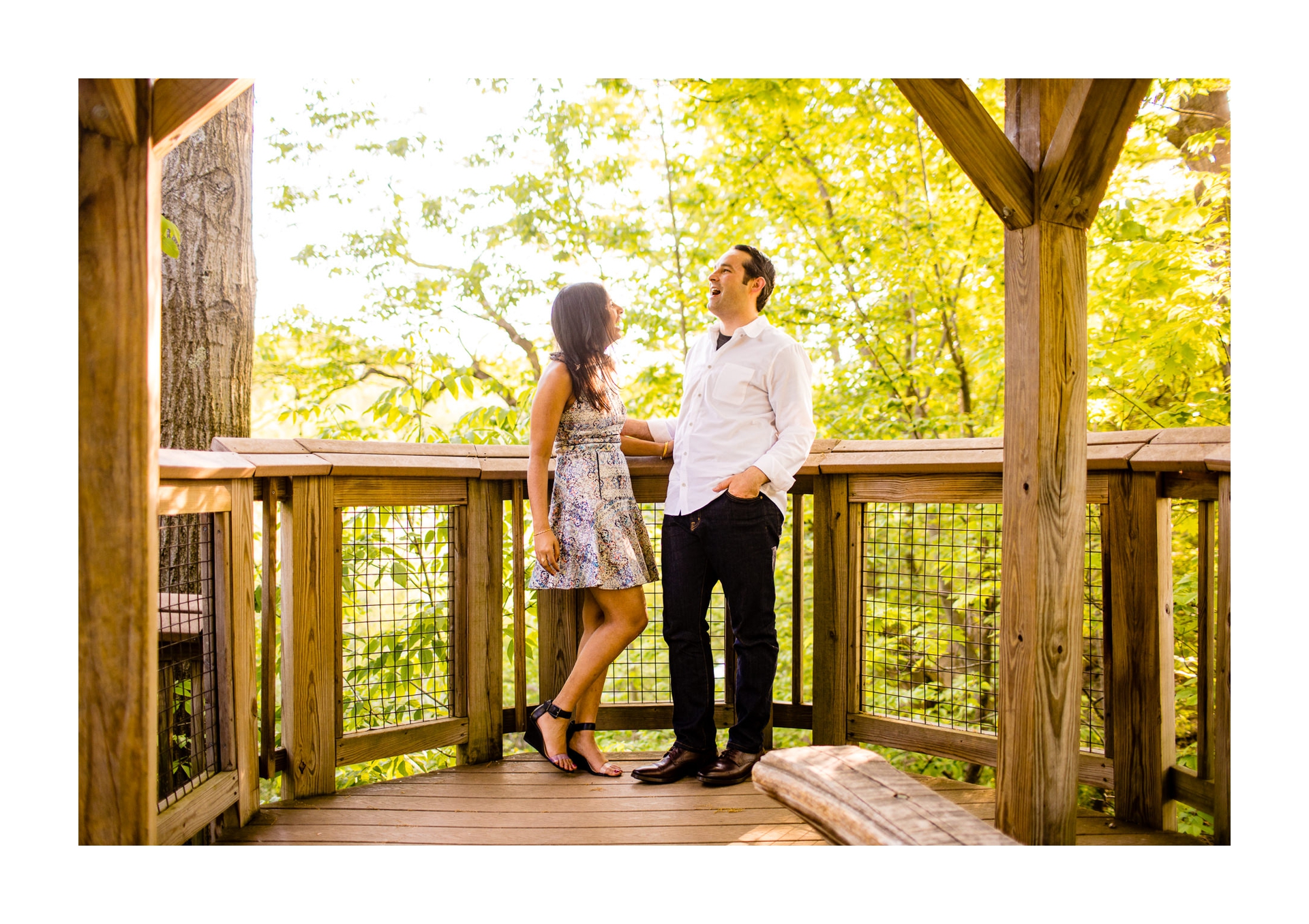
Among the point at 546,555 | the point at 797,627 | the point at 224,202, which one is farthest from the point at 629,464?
the point at 224,202

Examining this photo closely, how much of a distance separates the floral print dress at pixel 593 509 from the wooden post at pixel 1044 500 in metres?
1.27

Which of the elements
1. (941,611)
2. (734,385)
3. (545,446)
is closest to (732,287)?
(734,385)

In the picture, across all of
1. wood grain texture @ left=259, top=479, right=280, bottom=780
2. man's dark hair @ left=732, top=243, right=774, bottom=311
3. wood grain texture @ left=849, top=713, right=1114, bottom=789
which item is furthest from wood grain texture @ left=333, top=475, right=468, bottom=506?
wood grain texture @ left=849, top=713, right=1114, bottom=789

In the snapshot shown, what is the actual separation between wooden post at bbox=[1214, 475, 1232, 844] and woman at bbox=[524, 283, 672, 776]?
5.59 feet

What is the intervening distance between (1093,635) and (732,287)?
6.33 ft

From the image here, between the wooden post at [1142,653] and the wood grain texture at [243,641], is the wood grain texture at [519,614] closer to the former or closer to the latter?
the wood grain texture at [243,641]

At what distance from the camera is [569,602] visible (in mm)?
3211

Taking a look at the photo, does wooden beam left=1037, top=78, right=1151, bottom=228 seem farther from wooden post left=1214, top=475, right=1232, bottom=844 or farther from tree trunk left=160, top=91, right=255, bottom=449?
tree trunk left=160, top=91, right=255, bottom=449

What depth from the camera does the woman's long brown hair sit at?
2.85 meters

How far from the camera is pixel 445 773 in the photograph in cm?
307

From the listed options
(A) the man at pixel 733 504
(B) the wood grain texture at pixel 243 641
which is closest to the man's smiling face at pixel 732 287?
(A) the man at pixel 733 504
